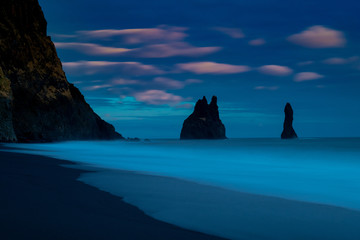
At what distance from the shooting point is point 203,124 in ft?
512

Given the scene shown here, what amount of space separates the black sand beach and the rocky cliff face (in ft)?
139

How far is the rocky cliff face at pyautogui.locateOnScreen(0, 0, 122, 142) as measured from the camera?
48.1m

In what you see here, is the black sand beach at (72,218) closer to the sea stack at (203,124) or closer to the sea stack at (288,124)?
the sea stack at (203,124)

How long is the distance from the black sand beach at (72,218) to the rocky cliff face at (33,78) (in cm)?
4250

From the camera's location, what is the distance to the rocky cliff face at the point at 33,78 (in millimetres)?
48094

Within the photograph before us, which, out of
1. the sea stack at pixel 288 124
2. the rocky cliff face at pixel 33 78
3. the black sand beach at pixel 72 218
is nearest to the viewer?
the black sand beach at pixel 72 218

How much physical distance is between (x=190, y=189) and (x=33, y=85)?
167 ft

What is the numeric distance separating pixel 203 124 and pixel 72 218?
6030 inches

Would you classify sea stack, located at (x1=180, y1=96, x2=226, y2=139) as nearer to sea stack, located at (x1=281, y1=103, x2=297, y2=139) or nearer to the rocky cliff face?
sea stack, located at (x1=281, y1=103, x2=297, y2=139)

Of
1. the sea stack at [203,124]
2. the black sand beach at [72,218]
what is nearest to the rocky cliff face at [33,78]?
the black sand beach at [72,218]

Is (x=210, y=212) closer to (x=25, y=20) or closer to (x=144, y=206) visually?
(x=144, y=206)

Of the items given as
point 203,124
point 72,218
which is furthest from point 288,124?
point 72,218

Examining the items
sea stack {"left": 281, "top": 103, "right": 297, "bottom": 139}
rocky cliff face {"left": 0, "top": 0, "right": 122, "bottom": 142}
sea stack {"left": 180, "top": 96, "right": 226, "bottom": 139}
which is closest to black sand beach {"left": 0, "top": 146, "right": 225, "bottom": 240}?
rocky cliff face {"left": 0, "top": 0, "right": 122, "bottom": 142}

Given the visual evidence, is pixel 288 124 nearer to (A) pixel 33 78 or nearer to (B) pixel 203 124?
(B) pixel 203 124
